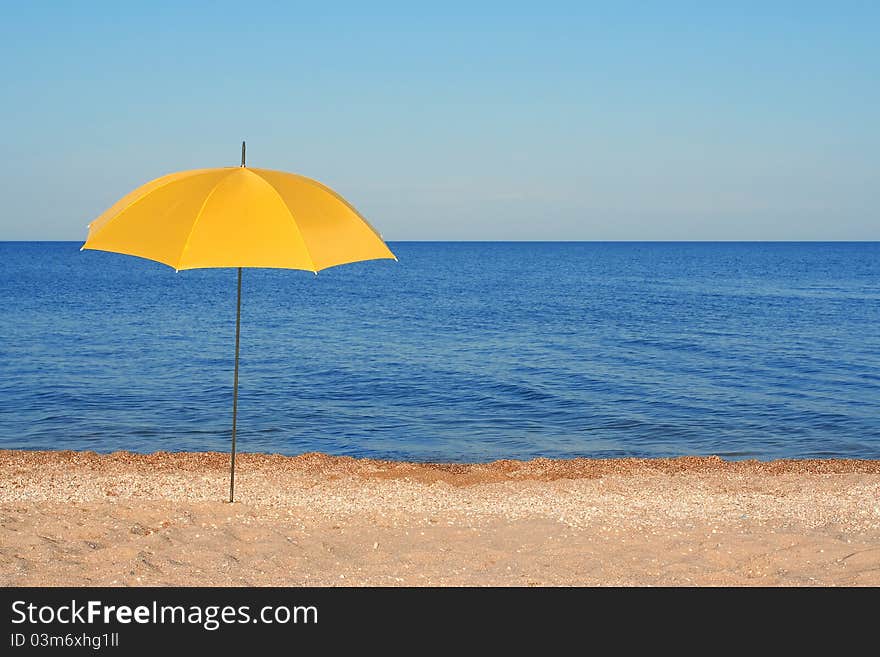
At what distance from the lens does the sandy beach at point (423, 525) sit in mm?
6223

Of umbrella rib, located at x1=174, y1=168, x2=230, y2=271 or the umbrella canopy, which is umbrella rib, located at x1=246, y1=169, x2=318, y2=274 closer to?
the umbrella canopy

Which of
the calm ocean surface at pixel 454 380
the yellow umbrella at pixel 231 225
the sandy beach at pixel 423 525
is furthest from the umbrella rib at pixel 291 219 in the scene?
the calm ocean surface at pixel 454 380

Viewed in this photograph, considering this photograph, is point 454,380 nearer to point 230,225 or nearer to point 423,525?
point 423,525

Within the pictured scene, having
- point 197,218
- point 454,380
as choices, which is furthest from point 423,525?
point 454,380

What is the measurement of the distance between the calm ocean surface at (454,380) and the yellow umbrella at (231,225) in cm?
736

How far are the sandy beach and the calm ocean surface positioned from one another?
150 inches

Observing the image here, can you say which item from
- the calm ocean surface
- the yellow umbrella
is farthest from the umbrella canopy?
the calm ocean surface

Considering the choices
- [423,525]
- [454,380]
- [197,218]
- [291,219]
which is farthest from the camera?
Result: [454,380]

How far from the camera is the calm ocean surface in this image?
49.0ft

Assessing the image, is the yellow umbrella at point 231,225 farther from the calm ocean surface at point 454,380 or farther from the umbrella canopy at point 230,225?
the calm ocean surface at point 454,380

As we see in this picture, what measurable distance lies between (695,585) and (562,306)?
129 ft

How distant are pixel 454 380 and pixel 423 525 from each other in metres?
13.3

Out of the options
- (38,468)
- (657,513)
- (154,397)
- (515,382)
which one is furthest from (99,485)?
(515,382)

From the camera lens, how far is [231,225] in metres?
6.86
